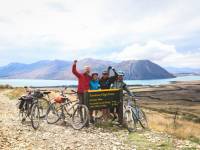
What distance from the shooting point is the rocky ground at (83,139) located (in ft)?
41.7

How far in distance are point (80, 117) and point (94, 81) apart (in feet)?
6.41

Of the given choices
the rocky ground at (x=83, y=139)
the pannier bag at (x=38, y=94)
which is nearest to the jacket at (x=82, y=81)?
the rocky ground at (x=83, y=139)

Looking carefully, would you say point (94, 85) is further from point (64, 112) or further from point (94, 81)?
point (64, 112)

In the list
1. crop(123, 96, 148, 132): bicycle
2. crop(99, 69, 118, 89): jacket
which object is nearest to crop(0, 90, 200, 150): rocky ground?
crop(123, 96, 148, 132): bicycle

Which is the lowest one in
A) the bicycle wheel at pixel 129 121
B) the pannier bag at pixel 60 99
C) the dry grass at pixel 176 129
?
the dry grass at pixel 176 129

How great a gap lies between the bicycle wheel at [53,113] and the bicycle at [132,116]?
3.63 metres

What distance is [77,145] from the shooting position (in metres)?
12.9

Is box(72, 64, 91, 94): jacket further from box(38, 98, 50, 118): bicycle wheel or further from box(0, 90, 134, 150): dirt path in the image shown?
box(38, 98, 50, 118): bicycle wheel

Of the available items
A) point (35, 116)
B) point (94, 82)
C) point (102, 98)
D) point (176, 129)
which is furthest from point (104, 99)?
point (176, 129)

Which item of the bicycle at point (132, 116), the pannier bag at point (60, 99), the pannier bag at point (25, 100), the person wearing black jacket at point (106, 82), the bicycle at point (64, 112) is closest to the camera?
the bicycle at point (132, 116)

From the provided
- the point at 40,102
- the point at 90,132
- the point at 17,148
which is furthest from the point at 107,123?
the point at 17,148

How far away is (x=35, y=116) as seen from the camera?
1742 centimetres

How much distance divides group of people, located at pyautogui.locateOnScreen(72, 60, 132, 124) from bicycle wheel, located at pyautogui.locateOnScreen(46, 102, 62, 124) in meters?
1.70

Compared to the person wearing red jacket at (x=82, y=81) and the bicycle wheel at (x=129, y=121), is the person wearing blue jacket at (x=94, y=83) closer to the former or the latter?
the person wearing red jacket at (x=82, y=81)
